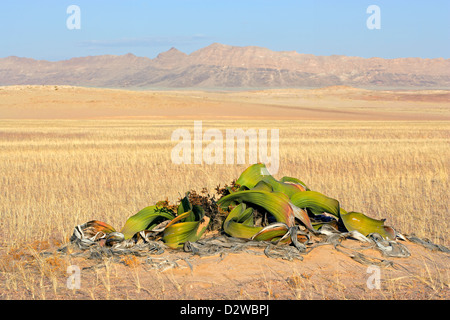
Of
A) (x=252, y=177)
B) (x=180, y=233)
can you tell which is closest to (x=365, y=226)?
(x=252, y=177)

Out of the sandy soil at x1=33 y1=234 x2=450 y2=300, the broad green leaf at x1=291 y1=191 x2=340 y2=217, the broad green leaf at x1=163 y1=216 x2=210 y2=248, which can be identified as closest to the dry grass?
the sandy soil at x1=33 y1=234 x2=450 y2=300

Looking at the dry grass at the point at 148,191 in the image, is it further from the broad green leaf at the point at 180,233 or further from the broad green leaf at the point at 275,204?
the broad green leaf at the point at 275,204

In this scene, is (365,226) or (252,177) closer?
(365,226)

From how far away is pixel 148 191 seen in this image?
460 inches

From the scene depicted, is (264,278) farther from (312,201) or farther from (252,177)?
(252,177)

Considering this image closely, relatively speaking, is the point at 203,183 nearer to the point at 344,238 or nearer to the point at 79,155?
the point at 344,238

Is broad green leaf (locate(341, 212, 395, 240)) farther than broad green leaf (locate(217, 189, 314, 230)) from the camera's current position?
Yes

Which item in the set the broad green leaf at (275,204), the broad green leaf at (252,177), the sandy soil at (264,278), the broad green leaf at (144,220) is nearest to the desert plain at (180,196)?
the sandy soil at (264,278)

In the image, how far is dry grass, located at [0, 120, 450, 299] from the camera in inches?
196

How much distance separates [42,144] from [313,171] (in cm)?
1416

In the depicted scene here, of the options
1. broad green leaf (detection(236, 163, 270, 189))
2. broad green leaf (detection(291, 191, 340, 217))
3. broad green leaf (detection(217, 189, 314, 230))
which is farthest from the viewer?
broad green leaf (detection(236, 163, 270, 189))

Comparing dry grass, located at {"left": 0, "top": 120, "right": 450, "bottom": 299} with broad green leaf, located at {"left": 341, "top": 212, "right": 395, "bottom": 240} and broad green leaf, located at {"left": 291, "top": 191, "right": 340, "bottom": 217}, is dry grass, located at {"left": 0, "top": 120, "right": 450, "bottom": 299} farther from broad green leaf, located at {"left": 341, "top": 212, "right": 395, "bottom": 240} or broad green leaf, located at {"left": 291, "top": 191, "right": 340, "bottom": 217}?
broad green leaf, located at {"left": 291, "top": 191, "right": 340, "bottom": 217}

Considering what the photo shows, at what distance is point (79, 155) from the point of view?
62.2ft
